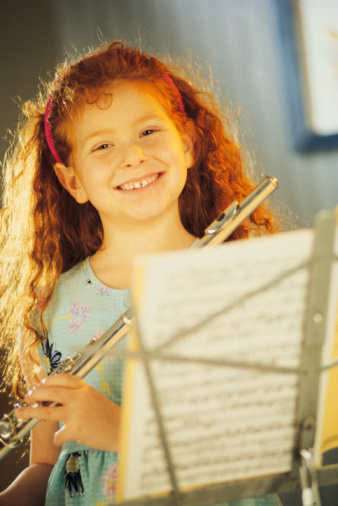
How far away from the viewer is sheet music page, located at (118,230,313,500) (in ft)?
1.48

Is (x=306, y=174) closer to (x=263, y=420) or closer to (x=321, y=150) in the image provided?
(x=321, y=150)

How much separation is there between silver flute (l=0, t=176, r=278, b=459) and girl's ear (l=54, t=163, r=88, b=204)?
1.05ft

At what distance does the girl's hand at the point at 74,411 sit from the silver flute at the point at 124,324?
0.03m

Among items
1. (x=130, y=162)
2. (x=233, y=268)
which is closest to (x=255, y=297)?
(x=233, y=268)

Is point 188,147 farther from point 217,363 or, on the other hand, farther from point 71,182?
point 217,363

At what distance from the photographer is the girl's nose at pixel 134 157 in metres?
0.93

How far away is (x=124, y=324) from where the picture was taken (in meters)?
0.77

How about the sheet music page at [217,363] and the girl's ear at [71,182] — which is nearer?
the sheet music page at [217,363]

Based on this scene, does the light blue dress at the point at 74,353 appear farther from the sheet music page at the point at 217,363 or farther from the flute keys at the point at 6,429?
the sheet music page at the point at 217,363

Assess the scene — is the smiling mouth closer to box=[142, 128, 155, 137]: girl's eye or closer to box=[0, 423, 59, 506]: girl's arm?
box=[142, 128, 155, 137]: girl's eye

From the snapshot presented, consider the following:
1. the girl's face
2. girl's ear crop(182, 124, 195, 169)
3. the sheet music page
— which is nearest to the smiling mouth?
the girl's face

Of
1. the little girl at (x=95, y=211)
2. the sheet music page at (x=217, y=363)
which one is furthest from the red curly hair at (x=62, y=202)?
the sheet music page at (x=217, y=363)

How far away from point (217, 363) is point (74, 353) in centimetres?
48

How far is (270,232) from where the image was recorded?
1166 mm
